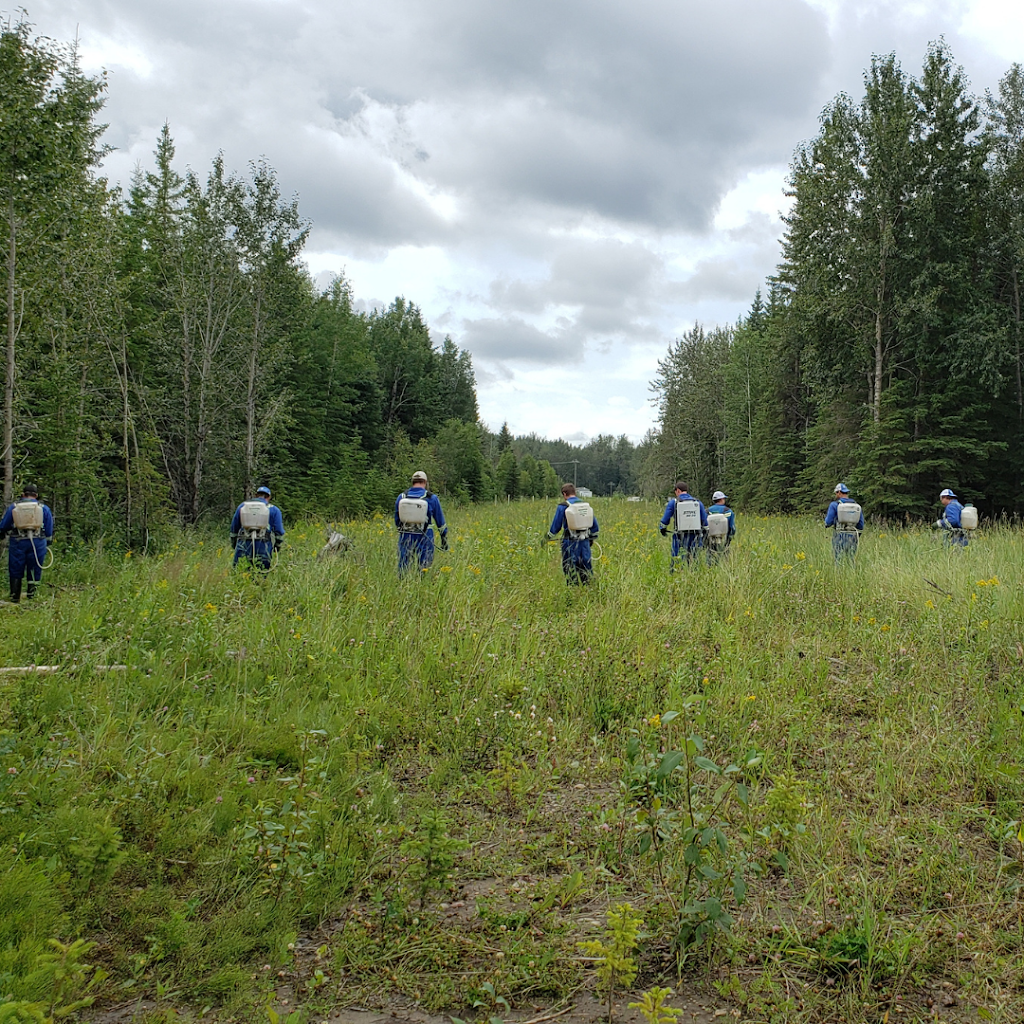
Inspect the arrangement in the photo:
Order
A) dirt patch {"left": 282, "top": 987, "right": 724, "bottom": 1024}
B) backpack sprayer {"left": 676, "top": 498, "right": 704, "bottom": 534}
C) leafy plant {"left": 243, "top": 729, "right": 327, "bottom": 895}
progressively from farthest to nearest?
backpack sprayer {"left": 676, "top": 498, "right": 704, "bottom": 534}, leafy plant {"left": 243, "top": 729, "right": 327, "bottom": 895}, dirt patch {"left": 282, "top": 987, "right": 724, "bottom": 1024}

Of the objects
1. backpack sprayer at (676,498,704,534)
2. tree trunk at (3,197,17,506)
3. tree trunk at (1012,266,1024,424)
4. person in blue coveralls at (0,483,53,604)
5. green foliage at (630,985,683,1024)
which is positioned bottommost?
green foliage at (630,985,683,1024)

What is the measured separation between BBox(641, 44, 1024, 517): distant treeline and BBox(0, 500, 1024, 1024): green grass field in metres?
16.9

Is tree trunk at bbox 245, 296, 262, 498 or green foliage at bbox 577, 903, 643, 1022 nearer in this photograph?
green foliage at bbox 577, 903, 643, 1022

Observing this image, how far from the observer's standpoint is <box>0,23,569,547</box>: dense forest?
1161cm

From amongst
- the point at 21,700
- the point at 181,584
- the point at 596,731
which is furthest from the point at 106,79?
the point at 596,731

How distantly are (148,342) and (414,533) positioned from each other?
1576cm

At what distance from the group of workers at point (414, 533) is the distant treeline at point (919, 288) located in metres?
12.8

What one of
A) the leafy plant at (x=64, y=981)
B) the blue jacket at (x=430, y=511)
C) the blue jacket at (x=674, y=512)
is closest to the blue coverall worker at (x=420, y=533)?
the blue jacket at (x=430, y=511)

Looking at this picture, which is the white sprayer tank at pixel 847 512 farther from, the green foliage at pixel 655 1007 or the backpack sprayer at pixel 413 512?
the green foliage at pixel 655 1007

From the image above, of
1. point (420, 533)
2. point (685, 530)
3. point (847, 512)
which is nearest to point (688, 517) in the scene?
point (685, 530)

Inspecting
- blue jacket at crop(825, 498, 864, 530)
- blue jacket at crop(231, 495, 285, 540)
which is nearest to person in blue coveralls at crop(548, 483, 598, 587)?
blue jacket at crop(231, 495, 285, 540)

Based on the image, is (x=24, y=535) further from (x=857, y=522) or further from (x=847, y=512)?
(x=857, y=522)

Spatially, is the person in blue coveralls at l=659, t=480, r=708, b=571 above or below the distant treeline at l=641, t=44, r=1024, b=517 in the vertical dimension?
below

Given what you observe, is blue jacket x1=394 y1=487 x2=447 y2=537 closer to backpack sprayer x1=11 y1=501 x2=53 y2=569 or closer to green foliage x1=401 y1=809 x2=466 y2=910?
backpack sprayer x1=11 y1=501 x2=53 y2=569
